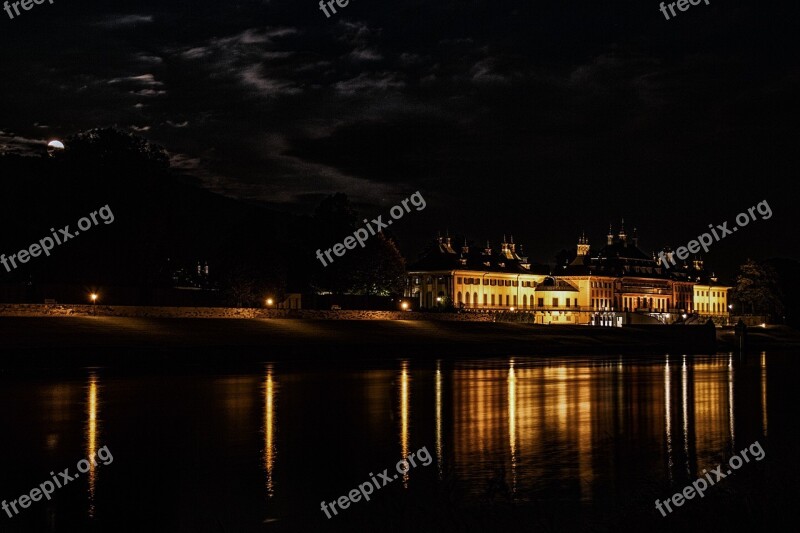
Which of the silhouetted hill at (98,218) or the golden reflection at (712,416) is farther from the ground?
the silhouetted hill at (98,218)

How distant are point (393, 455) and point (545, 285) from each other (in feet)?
523

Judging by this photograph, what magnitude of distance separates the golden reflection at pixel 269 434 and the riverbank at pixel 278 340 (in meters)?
18.3

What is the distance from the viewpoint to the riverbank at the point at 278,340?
5609cm

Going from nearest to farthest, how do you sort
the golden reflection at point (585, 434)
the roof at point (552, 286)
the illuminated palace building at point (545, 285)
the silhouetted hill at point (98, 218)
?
the golden reflection at point (585, 434), the silhouetted hill at point (98, 218), the illuminated palace building at point (545, 285), the roof at point (552, 286)

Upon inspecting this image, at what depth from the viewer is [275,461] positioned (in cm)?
1922

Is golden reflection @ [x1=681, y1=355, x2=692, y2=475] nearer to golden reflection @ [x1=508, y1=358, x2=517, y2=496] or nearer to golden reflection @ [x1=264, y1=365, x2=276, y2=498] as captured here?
golden reflection @ [x1=508, y1=358, x2=517, y2=496]

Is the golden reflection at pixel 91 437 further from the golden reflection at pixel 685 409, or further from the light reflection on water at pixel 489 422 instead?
the golden reflection at pixel 685 409

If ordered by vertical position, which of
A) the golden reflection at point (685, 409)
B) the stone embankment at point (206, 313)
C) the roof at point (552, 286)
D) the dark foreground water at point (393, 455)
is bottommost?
the golden reflection at point (685, 409)

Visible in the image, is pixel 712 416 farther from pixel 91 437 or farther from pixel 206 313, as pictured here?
pixel 206 313

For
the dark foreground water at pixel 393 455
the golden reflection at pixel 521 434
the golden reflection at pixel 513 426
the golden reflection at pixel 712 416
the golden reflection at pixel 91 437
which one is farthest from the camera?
the golden reflection at pixel 712 416

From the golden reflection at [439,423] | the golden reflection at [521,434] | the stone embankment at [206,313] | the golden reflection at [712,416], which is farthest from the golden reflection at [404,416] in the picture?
the stone embankment at [206,313]

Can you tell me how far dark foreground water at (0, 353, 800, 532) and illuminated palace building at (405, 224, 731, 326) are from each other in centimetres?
11653

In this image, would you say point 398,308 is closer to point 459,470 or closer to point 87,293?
point 87,293

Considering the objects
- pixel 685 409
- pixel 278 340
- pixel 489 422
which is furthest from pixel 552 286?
pixel 489 422
